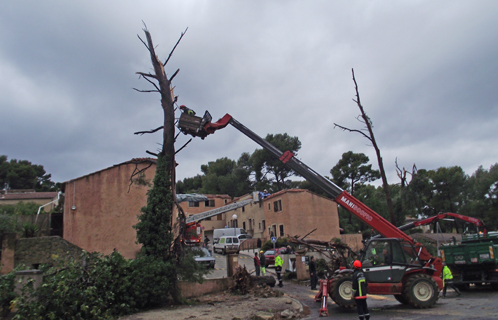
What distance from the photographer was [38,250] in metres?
15.9

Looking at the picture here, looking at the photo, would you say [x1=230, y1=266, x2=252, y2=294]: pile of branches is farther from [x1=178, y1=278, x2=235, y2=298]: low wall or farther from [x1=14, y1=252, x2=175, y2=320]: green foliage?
[x1=14, y1=252, x2=175, y2=320]: green foliage

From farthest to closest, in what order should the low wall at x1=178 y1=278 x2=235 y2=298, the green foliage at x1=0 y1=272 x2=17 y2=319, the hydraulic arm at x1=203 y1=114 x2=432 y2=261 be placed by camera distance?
the hydraulic arm at x1=203 y1=114 x2=432 y2=261
the low wall at x1=178 y1=278 x2=235 y2=298
the green foliage at x1=0 y1=272 x2=17 y2=319

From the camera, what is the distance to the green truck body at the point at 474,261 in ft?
41.7

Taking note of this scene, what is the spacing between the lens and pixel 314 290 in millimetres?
15898

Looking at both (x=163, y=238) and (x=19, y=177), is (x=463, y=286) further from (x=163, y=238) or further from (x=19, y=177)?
(x=19, y=177)

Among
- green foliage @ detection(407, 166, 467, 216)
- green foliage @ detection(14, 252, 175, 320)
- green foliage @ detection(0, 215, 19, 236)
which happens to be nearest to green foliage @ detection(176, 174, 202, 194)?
green foliage @ detection(407, 166, 467, 216)

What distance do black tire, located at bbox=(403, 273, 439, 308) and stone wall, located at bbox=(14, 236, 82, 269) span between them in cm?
1382

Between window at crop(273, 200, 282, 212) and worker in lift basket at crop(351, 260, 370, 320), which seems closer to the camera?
worker in lift basket at crop(351, 260, 370, 320)

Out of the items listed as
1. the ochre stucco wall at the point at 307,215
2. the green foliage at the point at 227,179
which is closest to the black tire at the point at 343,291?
the ochre stucco wall at the point at 307,215

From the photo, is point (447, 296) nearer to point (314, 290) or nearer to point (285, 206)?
point (314, 290)

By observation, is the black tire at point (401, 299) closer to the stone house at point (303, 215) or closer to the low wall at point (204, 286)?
the low wall at point (204, 286)

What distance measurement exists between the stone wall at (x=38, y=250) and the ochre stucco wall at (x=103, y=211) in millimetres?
3128

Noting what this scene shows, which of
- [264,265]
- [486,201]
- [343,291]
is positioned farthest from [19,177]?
[486,201]

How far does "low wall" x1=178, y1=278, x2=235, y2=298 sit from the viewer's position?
12.1 m
